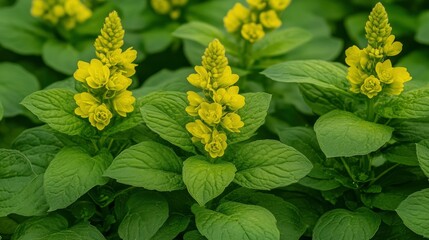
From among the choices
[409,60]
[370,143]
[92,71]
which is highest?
[92,71]

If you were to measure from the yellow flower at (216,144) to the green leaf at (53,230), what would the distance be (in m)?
0.41

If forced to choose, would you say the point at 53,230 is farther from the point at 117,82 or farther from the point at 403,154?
the point at 403,154

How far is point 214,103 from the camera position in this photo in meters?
2.18

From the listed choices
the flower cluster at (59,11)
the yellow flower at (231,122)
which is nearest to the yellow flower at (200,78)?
the yellow flower at (231,122)

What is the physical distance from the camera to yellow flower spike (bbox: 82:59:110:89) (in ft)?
7.27

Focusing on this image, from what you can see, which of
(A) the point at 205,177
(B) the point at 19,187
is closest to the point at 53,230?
(B) the point at 19,187

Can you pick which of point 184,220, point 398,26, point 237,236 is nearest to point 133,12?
point 398,26

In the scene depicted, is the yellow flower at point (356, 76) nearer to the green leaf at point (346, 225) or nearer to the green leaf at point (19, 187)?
the green leaf at point (346, 225)

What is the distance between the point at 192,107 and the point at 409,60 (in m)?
1.49

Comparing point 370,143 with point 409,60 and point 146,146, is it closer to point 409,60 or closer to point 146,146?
point 146,146

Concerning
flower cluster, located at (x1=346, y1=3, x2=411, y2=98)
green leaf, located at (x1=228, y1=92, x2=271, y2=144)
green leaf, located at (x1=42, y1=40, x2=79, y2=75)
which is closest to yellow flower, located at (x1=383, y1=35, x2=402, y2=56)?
flower cluster, located at (x1=346, y1=3, x2=411, y2=98)

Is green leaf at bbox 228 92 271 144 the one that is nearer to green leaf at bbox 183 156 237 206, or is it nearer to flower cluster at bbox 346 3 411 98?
green leaf at bbox 183 156 237 206

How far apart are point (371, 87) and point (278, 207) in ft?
1.50

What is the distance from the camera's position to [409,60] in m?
3.38
